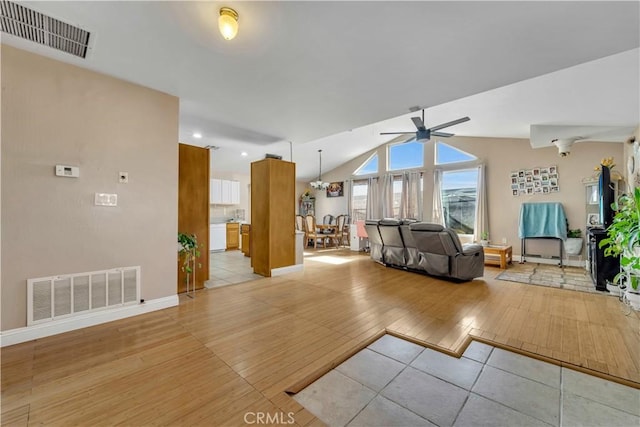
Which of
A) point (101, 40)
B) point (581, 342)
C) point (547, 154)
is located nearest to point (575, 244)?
point (547, 154)

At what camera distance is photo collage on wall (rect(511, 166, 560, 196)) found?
5760mm

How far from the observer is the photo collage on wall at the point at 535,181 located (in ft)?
18.9

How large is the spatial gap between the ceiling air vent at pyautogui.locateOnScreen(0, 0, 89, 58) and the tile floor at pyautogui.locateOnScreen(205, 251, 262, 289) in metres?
3.21

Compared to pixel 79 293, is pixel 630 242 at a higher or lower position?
higher

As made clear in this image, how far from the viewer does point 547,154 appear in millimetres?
5832

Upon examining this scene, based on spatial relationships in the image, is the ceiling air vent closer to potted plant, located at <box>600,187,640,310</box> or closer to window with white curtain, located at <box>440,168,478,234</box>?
potted plant, located at <box>600,187,640,310</box>

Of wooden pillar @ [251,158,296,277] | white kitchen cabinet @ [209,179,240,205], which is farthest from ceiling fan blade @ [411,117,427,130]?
white kitchen cabinet @ [209,179,240,205]

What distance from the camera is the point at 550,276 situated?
4664 millimetres

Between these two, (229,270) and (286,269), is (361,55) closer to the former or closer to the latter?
(286,269)

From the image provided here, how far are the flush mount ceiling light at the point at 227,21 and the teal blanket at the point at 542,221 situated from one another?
6956 millimetres

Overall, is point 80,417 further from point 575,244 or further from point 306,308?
point 575,244

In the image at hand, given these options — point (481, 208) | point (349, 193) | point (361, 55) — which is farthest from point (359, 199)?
point (361, 55)

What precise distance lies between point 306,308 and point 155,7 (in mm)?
3100

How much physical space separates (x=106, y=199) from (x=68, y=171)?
0.39 meters
